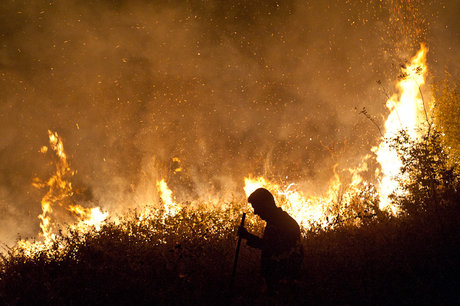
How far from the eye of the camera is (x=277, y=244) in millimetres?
4719

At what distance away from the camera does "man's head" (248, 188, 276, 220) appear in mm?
4886

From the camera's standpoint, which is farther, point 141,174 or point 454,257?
point 141,174

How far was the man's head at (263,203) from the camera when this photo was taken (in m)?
4.89

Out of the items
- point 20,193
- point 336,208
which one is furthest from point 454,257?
point 20,193

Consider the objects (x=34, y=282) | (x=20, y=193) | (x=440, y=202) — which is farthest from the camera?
(x=20, y=193)

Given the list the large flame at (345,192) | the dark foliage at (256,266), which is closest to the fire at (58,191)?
the large flame at (345,192)

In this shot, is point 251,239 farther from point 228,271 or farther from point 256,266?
point 256,266

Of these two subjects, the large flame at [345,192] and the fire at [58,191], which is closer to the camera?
the large flame at [345,192]

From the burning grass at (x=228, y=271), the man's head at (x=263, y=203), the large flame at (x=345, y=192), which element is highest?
the large flame at (x=345, y=192)

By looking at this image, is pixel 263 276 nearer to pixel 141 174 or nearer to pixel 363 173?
pixel 363 173

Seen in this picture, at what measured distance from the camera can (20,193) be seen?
32219 millimetres

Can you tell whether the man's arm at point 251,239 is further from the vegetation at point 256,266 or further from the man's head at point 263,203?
the vegetation at point 256,266

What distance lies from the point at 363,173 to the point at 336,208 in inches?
510

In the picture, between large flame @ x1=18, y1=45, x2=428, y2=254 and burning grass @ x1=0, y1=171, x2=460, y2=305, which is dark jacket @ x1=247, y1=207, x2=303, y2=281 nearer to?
burning grass @ x1=0, y1=171, x2=460, y2=305
